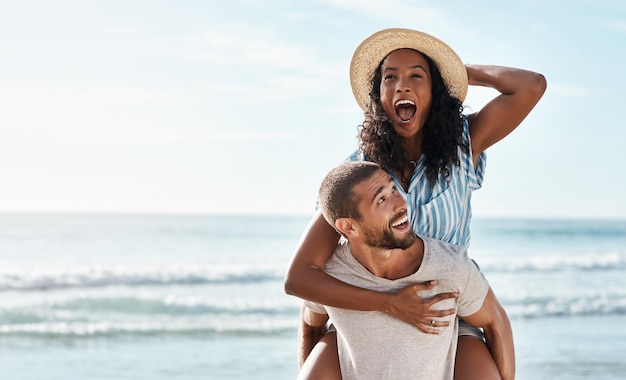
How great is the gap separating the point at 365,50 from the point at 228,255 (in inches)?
695

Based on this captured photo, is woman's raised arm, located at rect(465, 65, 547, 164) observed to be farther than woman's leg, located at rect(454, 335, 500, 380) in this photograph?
Yes

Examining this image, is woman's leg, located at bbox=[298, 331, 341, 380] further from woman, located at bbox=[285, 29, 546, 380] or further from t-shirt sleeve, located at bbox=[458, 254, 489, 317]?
t-shirt sleeve, located at bbox=[458, 254, 489, 317]

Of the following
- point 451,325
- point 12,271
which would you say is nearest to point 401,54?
point 451,325

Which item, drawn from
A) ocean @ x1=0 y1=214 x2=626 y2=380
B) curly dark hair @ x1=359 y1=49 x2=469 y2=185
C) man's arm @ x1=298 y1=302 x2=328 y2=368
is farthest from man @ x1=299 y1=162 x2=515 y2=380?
ocean @ x1=0 y1=214 x2=626 y2=380

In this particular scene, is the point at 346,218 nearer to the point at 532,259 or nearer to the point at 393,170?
the point at 393,170

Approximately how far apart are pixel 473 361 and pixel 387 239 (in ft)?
1.75

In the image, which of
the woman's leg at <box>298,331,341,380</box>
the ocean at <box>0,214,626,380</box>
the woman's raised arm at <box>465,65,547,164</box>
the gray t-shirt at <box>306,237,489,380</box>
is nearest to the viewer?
the gray t-shirt at <box>306,237,489,380</box>

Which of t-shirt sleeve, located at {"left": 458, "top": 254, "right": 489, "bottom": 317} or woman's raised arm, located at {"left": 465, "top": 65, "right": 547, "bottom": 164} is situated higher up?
woman's raised arm, located at {"left": 465, "top": 65, "right": 547, "bottom": 164}

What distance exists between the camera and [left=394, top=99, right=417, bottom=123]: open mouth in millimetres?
3199

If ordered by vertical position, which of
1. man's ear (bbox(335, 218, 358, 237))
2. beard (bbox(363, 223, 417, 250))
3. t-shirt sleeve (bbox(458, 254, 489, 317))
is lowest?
t-shirt sleeve (bbox(458, 254, 489, 317))

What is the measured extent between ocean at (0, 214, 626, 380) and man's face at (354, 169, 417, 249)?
15.8 feet

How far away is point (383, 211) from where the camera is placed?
2729mm

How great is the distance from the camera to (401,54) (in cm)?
329

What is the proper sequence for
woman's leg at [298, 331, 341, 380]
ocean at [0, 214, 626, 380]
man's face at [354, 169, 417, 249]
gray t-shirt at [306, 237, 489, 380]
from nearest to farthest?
man's face at [354, 169, 417, 249] < gray t-shirt at [306, 237, 489, 380] < woman's leg at [298, 331, 341, 380] < ocean at [0, 214, 626, 380]
